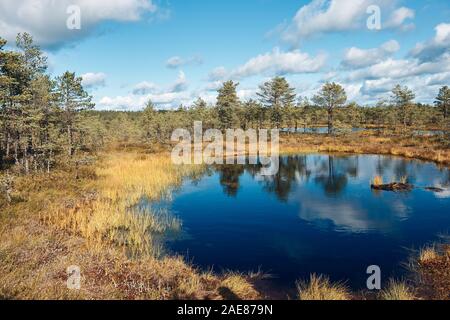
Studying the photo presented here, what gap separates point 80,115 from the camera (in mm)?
33688

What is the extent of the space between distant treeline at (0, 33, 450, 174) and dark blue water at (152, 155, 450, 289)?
44.6 ft

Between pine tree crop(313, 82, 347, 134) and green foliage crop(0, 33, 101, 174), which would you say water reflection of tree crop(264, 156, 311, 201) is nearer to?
green foliage crop(0, 33, 101, 174)

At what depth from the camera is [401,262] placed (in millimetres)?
14398

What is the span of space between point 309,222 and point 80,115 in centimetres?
2464

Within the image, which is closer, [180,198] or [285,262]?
[285,262]

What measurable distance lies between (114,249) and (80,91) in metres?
20.1

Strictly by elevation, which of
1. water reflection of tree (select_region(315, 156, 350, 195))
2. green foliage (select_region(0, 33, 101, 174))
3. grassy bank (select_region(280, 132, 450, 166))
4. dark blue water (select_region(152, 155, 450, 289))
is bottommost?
dark blue water (select_region(152, 155, 450, 289))

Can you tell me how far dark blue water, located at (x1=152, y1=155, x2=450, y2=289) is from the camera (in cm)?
1482

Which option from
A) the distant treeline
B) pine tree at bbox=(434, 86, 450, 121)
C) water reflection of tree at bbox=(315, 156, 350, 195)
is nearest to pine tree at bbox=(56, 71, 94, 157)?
the distant treeline

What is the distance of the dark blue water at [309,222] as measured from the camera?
48.6 ft

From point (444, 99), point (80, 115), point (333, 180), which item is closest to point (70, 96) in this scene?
point (80, 115)

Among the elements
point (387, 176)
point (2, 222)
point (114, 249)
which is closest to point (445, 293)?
point (114, 249)

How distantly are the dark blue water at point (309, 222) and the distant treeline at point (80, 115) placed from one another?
1359cm

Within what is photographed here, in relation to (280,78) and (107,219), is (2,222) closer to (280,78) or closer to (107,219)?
(107,219)
